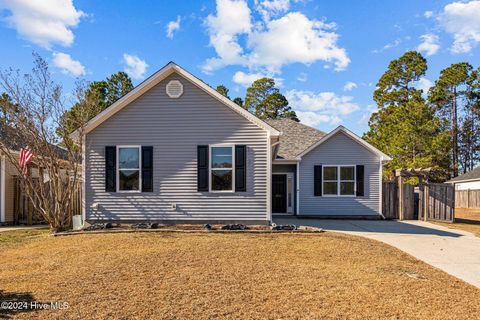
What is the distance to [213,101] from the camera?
12281mm

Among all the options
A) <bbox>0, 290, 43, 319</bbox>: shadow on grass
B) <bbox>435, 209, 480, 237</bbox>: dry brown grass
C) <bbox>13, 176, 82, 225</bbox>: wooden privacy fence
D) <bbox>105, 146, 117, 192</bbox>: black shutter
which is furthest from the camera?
<bbox>13, 176, 82, 225</bbox>: wooden privacy fence

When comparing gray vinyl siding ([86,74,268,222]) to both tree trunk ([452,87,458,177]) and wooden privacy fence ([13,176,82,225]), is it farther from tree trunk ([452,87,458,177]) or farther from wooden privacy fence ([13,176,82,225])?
tree trunk ([452,87,458,177])

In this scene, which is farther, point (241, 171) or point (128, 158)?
point (128, 158)

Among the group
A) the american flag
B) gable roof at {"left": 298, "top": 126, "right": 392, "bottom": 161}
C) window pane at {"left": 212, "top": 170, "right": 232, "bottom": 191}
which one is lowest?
window pane at {"left": 212, "top": 170, "right": 232, "bottom": 191}

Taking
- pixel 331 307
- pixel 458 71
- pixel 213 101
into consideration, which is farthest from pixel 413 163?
pixel 331 307

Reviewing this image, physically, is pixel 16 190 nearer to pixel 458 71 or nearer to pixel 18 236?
pixel 18 236

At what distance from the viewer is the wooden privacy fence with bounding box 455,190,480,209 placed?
29.6 m

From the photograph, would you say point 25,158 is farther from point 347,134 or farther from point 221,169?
point 347,134

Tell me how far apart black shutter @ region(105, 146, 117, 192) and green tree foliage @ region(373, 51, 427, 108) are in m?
30.6

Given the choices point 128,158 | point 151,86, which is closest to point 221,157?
point 128,158

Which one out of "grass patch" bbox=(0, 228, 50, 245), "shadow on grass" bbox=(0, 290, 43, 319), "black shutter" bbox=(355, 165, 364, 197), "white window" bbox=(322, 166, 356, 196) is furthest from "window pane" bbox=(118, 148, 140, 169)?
"black shutter" bbox=(355, 165, 364, 197)

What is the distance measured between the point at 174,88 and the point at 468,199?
2988cm

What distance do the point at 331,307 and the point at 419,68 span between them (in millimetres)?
35337

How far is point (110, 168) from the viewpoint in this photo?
1223cm
